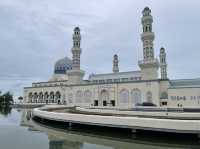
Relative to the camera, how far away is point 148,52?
5369 centimetres

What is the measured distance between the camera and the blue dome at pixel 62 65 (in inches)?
3386

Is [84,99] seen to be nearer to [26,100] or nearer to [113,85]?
[113,85]

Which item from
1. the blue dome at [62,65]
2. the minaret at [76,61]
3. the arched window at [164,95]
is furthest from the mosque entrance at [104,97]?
the blue dome at [62,65]

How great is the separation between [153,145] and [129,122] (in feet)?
10.4

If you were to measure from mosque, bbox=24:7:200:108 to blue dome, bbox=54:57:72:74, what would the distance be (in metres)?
13.2

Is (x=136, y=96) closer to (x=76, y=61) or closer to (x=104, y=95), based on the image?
(x=104, y=95)

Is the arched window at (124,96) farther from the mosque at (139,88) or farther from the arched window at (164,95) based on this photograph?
the arched window at (164,95)

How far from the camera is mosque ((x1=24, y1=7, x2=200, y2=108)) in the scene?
48594 millimetres

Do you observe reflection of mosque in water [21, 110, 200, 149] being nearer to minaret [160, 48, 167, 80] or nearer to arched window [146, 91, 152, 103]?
arched window [146, 91, 152, 103]

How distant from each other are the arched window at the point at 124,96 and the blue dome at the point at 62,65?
115ft

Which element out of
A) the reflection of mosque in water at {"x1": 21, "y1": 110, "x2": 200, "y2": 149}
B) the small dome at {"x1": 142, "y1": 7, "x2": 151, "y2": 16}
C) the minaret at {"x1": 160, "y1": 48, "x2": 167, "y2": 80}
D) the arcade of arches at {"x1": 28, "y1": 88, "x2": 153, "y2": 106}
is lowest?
the reflection of mosque in water at {"x1": 21, "y1": 110, "x2": 200, "y2": 149}

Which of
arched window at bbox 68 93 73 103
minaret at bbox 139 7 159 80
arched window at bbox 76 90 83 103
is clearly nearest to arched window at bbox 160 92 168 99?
minaret at bbox 139 7 159 80

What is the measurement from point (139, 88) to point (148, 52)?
8680mm

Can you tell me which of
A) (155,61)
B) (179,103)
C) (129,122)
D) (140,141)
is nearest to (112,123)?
(129,122)
